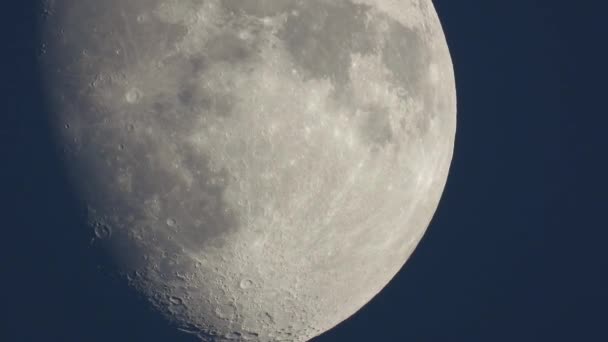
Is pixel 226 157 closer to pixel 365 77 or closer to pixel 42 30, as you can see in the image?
pixel 365 77

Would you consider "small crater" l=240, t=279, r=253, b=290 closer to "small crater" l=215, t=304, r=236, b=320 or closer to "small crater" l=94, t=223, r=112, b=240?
"small crater" l=215, t=304, r=236, b=320

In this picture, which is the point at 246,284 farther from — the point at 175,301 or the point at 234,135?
the point at 234,135

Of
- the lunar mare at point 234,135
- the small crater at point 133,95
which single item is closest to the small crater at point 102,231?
the lunar mare at point 234,135

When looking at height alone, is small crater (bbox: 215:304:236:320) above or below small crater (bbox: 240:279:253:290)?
below

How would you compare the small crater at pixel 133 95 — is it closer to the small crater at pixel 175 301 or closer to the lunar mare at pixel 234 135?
the lunar mare at pixel 234 135

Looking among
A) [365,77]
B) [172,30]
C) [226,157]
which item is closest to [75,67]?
[172,30]

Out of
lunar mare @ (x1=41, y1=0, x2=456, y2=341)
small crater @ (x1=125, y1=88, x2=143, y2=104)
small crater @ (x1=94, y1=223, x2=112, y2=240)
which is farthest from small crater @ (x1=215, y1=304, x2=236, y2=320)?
small crater @ (x1=125, y1=88, x2=143, y2=104)

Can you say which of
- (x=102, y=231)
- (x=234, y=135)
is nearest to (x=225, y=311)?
(x=102, y=231)
